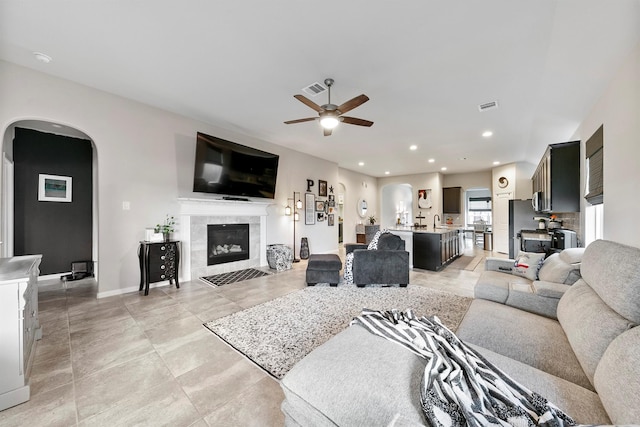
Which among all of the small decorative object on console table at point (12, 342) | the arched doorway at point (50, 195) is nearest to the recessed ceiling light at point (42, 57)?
the arched doorway at point (50, 195)

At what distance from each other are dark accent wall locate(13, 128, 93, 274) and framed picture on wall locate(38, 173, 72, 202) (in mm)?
53

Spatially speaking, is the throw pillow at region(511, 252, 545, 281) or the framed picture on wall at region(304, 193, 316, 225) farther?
the framed picture on wall at region(304, 193, 316, 225)

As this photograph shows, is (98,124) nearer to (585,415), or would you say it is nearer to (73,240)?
(73,240)

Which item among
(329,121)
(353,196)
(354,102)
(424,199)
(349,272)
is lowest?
(349,272)

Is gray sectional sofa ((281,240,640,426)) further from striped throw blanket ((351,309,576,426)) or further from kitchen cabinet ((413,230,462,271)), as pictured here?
kitchen cabinet ((413,230,462,271))

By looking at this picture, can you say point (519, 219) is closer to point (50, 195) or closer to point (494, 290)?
point (494, 290)

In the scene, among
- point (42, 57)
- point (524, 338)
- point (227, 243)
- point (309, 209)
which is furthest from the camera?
point (309, 209)

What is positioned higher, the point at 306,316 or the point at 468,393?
the point at 468,393

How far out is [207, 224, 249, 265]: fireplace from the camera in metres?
4.61

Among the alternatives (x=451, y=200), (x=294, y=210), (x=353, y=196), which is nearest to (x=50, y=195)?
(x=294, y=210)

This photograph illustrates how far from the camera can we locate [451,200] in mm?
9289

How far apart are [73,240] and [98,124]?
2.38 m

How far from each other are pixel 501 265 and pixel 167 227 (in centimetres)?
478

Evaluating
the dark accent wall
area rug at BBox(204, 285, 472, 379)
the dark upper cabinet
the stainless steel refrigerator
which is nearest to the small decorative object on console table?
area rug at BBox(204, 285, 472, 379)
